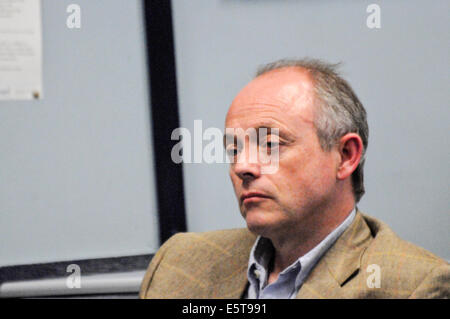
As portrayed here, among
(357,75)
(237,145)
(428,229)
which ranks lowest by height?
(428,229)

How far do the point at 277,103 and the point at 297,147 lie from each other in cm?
8

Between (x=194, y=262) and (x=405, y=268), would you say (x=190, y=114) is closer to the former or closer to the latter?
(x=194, y=262)

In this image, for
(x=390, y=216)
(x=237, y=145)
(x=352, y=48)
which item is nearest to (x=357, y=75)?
(x=352, y=48)

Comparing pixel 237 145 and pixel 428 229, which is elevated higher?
pixel 237 145

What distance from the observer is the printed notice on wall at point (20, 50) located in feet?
3.74

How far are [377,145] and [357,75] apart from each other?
18 centimetres

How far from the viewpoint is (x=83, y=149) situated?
117 cm

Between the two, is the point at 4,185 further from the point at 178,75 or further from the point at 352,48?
the point at 352,48

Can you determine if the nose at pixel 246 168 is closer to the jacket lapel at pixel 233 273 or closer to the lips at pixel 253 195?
the lips at pixel 253 195

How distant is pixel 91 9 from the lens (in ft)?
3.80

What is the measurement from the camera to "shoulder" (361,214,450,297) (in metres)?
0.72
